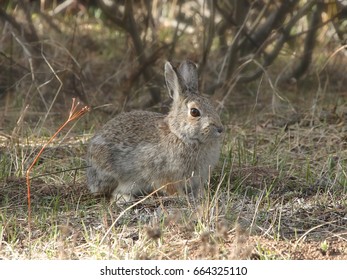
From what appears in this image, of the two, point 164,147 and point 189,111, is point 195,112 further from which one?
point 164,147

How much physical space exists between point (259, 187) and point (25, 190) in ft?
5.34

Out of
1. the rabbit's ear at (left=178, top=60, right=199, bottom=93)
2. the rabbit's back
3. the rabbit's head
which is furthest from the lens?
the rabbit's ear at (left=178, top=60, right=199, bottom=93)

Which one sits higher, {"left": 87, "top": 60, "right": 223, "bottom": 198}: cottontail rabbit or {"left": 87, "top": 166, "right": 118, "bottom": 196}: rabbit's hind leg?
{"left": 87, "top": 60, "right": 223, "bottom": 198}: cottontail rabbit

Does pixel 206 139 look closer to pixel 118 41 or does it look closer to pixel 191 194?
pixel 191 194

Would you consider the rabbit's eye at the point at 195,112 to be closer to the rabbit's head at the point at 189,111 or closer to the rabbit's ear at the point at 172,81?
the rabbit's head at the point at 189,111

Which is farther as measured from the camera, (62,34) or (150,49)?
(62,34)

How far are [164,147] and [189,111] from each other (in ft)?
1.02

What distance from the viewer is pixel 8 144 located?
6.10m

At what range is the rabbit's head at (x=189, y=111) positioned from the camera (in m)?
5.01

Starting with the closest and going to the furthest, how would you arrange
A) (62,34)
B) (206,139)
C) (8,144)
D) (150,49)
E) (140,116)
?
(206,139)
(140,116)
(8,144)
(150,49)
(62,34)

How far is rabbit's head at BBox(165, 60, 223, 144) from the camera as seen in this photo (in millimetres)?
5008

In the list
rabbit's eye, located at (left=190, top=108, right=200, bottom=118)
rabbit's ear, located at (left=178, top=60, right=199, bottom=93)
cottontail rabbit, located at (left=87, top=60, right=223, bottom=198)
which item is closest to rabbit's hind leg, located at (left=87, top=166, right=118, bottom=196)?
cottontail rabbit, located at (left=87, top=60, right=223, bottom=198)

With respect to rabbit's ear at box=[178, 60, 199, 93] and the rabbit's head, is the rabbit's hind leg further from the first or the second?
rabbit's ear at box=[178, 60, 199, 93]
